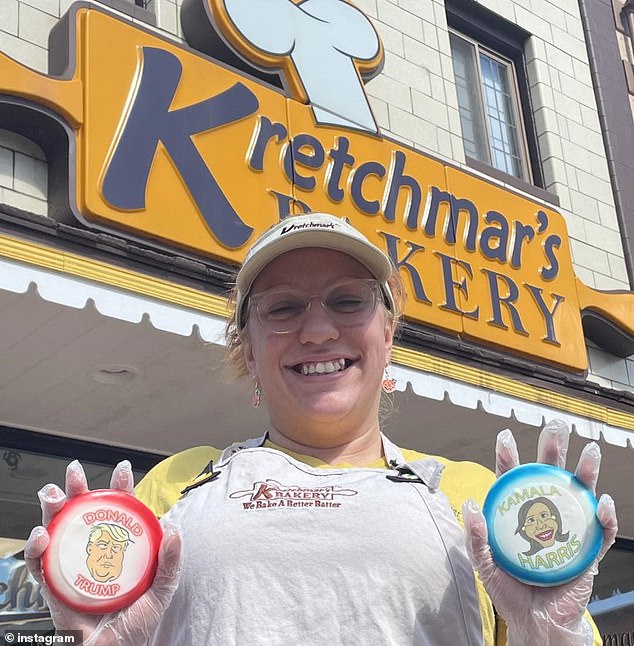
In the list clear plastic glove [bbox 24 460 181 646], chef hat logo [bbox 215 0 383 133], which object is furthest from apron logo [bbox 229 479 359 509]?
chef hat logo [bbox 215 0 383 133]

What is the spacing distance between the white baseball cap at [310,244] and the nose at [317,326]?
0.14 meters

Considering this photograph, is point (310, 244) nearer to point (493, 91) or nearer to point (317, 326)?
point (317, 326)

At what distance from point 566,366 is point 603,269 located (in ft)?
6.09

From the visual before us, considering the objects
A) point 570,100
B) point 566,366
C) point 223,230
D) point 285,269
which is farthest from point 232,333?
point 570,100

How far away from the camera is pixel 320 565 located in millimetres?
1833

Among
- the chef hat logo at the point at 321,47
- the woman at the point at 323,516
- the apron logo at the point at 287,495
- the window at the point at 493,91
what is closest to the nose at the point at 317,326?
the woman at the point at 323,516

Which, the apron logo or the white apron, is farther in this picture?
the apron logo

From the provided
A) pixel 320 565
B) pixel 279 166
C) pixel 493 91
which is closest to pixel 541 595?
pixel 320 565

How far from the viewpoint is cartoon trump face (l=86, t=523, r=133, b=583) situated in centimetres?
181

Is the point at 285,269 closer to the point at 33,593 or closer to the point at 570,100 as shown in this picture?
the point at 33,593

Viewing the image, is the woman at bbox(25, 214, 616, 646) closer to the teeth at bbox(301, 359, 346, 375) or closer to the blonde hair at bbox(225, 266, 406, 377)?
the teeth at bbox(301, 359, 346, 375)

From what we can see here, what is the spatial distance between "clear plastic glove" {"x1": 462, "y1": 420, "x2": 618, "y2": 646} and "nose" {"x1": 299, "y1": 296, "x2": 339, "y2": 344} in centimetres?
54

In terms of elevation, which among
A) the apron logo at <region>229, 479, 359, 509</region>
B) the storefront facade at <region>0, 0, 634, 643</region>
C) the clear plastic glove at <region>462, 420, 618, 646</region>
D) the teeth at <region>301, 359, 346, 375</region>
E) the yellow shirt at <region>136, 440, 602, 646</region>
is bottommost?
the clear plastic glove at <region>462, 420, 618, 646</region>

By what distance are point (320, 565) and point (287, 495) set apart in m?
0.17
